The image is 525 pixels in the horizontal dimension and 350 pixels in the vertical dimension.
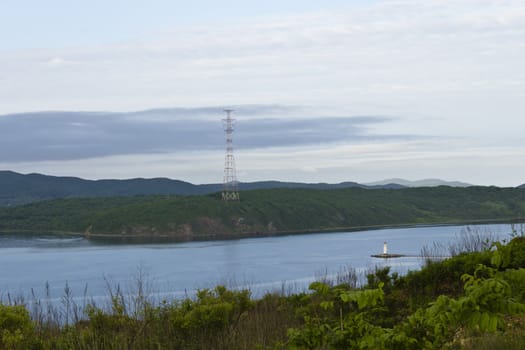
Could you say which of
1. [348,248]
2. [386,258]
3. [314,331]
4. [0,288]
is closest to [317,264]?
[386,258]

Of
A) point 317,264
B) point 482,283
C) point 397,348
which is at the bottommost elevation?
point 317,264

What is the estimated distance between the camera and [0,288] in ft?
150

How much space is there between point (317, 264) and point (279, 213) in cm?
6021

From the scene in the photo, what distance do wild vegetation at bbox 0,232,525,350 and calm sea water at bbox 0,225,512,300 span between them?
78.8 feet

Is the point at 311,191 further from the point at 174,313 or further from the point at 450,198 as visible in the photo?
the point at 174,313

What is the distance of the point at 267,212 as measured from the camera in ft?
374

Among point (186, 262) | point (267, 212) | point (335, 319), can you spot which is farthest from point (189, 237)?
point (335, 319)

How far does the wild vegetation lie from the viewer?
150 inches

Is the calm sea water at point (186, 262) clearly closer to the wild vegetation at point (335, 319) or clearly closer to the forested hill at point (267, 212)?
the forested hill at point (267, 212)

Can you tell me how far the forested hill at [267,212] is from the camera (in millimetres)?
104500

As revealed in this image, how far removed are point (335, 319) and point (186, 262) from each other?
5301 cm

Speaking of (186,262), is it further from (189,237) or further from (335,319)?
(335,319)

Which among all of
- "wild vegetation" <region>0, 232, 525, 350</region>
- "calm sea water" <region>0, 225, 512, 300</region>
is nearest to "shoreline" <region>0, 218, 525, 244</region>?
"calm sea water" <region>0, 225, 512, 300</region>

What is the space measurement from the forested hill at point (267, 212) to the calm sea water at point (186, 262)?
48.9 feet
